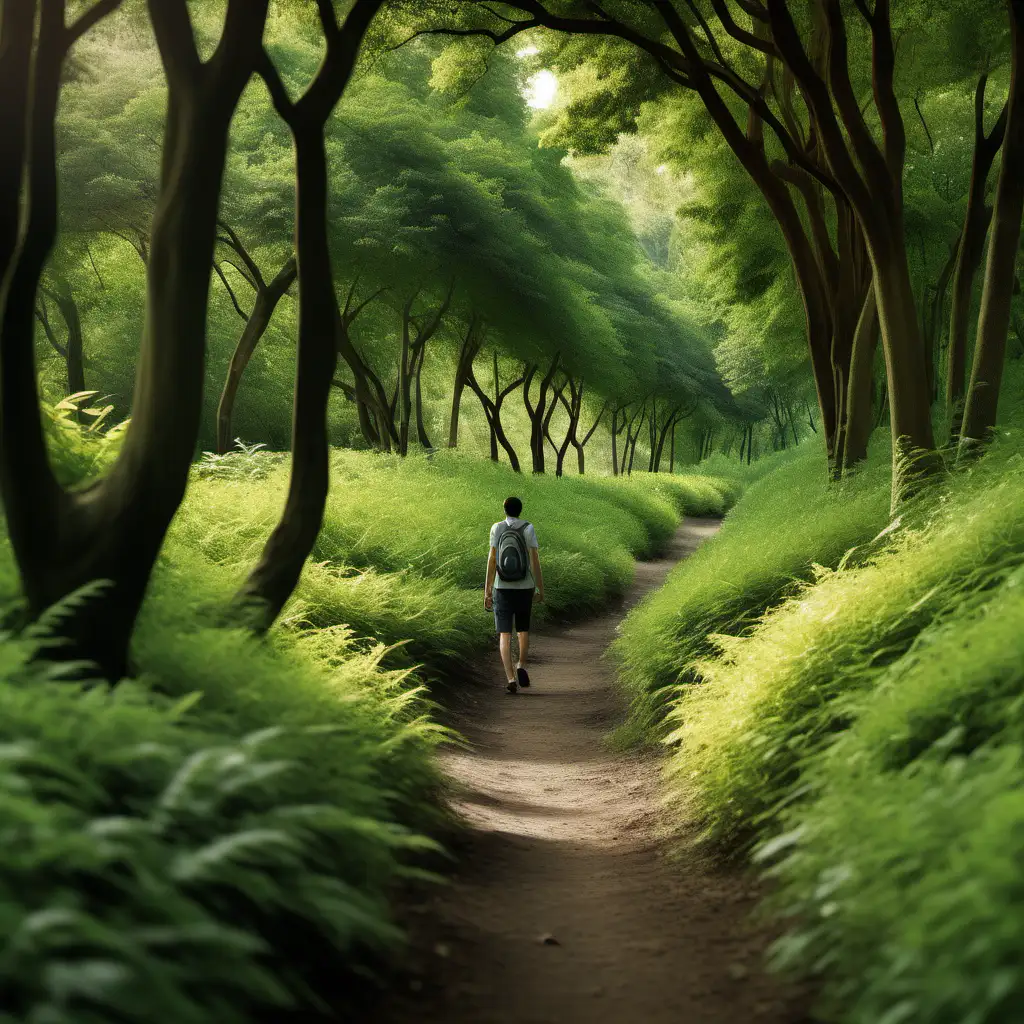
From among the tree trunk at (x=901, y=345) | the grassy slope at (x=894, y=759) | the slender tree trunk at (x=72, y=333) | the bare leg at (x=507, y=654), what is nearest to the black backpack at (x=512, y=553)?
the bare leg at (x=507, y=654)

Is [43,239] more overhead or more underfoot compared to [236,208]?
more underfoot

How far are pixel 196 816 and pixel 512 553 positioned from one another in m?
7.95

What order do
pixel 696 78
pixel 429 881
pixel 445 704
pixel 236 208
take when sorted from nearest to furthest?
pixel 429 881
pixel 445 704
pixel 696 78
pixel 236 208

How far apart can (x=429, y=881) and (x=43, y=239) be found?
325cm

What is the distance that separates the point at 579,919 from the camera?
188 inches

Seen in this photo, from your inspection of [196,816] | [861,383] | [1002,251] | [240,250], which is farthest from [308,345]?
[240,250]

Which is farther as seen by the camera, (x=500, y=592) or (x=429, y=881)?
(x=500, y=592)

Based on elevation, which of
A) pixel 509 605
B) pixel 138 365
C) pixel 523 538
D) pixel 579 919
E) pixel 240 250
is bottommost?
pixel 579 919

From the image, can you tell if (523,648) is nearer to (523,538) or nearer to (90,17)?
(523,538)

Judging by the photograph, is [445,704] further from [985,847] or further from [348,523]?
[985,847]

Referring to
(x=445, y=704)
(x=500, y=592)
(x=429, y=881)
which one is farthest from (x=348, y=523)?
(x=429, y=881)

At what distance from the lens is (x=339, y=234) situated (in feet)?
66.4

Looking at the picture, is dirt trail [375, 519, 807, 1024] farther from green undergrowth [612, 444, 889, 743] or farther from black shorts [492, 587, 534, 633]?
black shorts [492, 587, 534, 633]

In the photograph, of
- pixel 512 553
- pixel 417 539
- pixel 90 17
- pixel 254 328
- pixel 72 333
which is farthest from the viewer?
pixel 72 333
